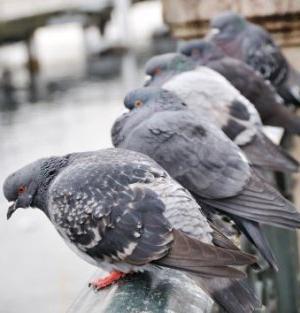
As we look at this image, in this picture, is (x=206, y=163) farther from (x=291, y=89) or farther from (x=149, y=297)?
(x=291, y=89)

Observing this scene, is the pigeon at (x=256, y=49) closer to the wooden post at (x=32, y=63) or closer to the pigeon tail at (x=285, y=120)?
the pigeon tail at (x=285, y=120)

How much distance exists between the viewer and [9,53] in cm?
2981

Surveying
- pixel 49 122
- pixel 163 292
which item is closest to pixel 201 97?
pixel 163 292

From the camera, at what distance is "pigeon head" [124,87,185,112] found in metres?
3.70

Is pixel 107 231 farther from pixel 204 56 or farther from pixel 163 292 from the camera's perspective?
pixel 204 56

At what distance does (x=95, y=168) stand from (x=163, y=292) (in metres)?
0.69

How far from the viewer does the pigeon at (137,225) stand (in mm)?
2393

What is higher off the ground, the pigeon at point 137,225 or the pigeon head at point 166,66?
the pigeon at point 137,225

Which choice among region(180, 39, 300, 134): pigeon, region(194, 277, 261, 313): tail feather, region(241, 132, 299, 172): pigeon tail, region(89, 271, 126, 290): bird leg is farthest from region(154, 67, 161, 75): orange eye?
region(194, 277, 261, 313): tail feather

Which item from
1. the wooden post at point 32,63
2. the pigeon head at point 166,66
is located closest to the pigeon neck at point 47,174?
the pigeon head at point 166,66

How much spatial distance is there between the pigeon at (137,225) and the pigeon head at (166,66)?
1.89 metres

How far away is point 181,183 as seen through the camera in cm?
338

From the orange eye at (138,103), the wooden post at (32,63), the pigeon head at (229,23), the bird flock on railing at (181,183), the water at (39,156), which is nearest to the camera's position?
the bird flock on railing at (181,183)

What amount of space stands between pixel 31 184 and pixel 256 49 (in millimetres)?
2472
